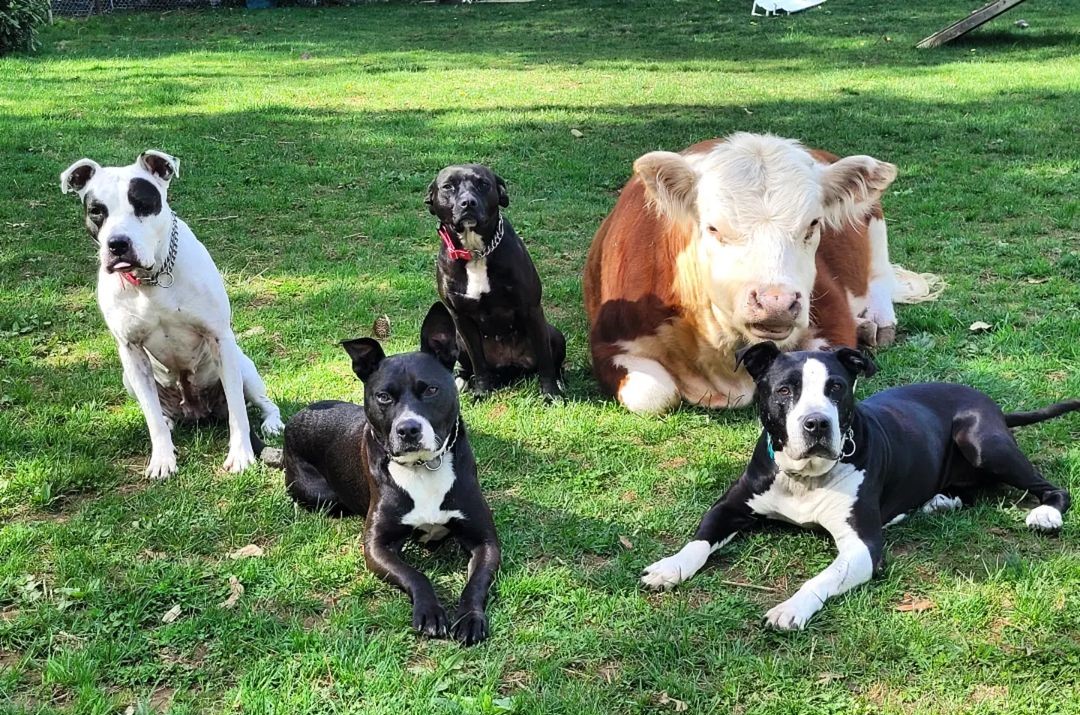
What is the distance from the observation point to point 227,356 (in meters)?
4.73

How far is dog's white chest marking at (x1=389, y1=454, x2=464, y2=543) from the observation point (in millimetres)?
3666

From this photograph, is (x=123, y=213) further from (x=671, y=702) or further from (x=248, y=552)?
(x=671, y=702)

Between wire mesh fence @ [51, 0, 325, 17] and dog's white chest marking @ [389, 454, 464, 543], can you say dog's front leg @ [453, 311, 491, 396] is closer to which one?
dog's white chest marking @ [389, 454, 464, 543]

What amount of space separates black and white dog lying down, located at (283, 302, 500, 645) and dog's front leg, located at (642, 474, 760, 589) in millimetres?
605

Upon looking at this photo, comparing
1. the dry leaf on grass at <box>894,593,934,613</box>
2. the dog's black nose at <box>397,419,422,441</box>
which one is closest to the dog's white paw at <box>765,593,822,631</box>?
the dry leaf on grass at <box>894,593,934,613</box>

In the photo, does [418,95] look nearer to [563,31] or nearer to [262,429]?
[563,31]

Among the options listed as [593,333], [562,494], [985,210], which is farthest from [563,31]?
[562,494]

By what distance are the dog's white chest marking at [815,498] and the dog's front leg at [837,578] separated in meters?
0.05

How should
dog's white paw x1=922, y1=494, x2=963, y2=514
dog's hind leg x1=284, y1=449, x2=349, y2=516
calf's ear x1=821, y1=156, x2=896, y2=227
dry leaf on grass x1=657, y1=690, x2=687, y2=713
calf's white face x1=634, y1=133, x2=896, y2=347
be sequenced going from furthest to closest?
calf's ear x1=821, y1=156, x2=896, y2=227
calf's white face x1=634, y1=133, x2=896, y2=347
dog's hind leg x1=284, y1=449, x2=349, y2=516
dog's white paw x1=922, y1=494, x2=963, y2=514
dry leaf on grass x1=657, y1=690, x2=687, y2=713

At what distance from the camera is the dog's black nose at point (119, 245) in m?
4.26

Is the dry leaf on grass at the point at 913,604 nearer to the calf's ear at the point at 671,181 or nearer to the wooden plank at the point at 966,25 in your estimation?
the calf's ear at the point at 671,181

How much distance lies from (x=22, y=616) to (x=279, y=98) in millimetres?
10916

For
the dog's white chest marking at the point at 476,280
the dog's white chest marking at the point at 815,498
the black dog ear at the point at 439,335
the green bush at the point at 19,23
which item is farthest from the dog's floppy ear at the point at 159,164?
the green bush at the point at 19,23

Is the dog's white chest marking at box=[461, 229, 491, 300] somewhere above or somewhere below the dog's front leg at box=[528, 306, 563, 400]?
above
